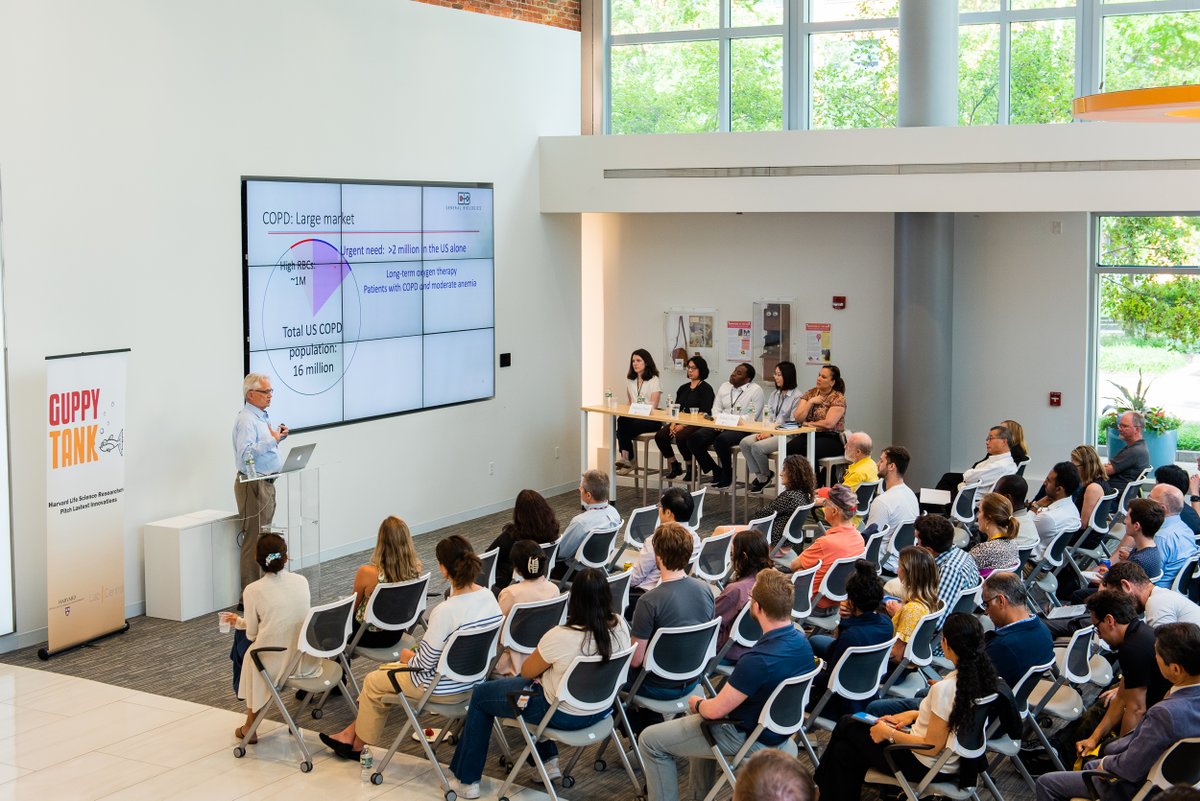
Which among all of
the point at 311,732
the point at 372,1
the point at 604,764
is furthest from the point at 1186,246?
the point at 311,732

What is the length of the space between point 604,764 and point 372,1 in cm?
683

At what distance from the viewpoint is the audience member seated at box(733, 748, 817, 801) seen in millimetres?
2906

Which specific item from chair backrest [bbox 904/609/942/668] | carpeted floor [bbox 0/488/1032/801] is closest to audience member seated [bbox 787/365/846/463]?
carpeted floor [bbox 0/488/1032/801]

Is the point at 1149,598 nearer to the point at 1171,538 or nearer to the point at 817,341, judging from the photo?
the point at 1171,538

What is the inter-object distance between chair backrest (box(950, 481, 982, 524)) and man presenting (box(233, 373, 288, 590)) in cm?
482

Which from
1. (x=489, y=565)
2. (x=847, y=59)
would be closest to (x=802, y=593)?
(x=489, y=565)

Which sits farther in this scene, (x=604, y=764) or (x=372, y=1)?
(x=372, y=1)

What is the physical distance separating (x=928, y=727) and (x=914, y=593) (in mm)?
1147

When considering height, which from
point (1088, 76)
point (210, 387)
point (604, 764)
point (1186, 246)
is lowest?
point (604, 764)

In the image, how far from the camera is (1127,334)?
12086 millimetres

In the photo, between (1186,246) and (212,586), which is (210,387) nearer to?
(212,586)

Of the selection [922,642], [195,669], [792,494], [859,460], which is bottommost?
[195,669]

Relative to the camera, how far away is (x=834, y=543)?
728cm

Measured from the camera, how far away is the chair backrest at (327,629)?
6086mm
